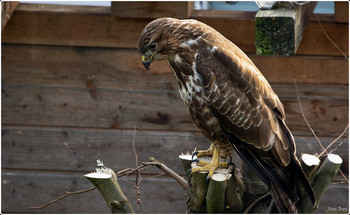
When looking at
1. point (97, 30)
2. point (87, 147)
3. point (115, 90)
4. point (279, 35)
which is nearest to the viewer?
point (279, 35)

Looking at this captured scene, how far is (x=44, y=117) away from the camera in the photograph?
427cm

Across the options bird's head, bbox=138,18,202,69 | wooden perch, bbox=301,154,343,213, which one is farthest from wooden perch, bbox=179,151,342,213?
bird's head, bbox=138,18,202,69

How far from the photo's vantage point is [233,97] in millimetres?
2615

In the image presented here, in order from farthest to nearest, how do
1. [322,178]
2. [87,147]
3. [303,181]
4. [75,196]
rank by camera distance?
[75,196] < [87,147] < [322,178] < [303,181]

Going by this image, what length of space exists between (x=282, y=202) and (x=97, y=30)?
2.01 meters

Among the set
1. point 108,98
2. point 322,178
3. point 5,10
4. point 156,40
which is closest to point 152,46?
point 156,40

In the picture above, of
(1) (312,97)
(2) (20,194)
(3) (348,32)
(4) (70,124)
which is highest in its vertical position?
(3) (348,32)

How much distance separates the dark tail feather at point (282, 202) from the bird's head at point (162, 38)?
78cm

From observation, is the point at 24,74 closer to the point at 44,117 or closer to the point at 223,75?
the point at 44,117

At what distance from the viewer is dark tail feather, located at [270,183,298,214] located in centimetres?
260

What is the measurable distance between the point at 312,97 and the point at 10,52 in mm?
2193

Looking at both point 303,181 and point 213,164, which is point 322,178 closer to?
point 303,181

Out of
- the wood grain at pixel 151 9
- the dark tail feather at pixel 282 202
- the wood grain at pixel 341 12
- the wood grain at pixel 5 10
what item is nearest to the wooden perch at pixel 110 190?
the dark tail feather at pixel 282 202

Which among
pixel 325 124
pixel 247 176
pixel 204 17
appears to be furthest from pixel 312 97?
pixel 247 176
